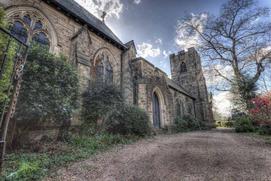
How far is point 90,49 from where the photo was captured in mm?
9805

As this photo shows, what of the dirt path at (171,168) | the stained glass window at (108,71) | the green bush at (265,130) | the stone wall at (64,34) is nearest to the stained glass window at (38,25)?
the stone wall at (64,34)

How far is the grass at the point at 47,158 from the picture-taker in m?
3.10

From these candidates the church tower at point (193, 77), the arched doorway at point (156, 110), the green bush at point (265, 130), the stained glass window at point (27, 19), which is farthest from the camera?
the church tower at point (193, 77)

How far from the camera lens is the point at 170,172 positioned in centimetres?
345

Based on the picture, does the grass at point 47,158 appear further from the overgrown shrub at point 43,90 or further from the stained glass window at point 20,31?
the stained glass window at point 20,31

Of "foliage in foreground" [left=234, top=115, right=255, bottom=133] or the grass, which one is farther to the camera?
"foliage in foreground" [left=234, top=115, right=255, bottom=133]

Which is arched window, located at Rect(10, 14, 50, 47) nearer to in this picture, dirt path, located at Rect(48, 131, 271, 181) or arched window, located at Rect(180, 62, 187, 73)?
dirt path, located at Rect(48, 131, 271, 181)

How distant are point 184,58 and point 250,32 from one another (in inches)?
526

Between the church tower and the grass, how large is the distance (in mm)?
22101

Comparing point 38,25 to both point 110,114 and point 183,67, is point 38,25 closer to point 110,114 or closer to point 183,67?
point 110,114

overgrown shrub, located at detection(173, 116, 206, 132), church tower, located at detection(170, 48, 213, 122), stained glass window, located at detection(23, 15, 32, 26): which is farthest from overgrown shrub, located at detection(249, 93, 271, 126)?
church tower, located at detection(170, 48, 213, 122)

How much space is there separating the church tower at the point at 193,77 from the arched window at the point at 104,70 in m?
19.4

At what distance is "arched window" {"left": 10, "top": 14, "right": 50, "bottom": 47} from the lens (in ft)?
21.8

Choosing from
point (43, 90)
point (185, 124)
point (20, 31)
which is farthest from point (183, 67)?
point (43, 90)
